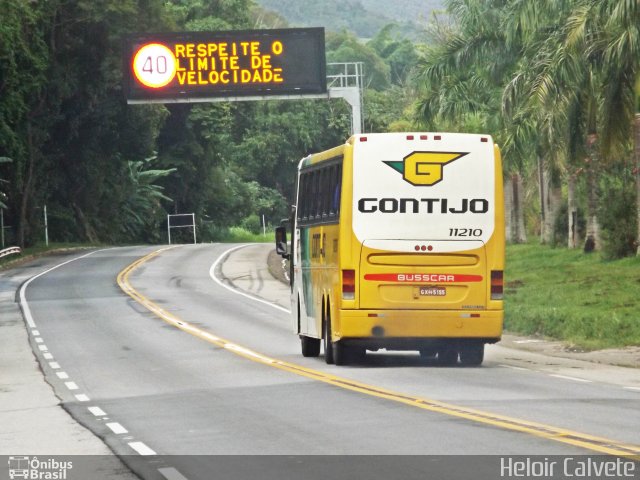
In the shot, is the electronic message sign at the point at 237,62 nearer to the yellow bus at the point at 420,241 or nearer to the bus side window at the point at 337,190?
the bus side window at the point at 337,190

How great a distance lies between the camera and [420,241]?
2238cm

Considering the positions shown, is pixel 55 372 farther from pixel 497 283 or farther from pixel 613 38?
pixel 613 38

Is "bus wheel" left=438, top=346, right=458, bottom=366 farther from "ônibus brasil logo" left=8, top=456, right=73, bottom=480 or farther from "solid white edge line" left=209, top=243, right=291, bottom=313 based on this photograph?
"solid white edge line" left=209, top=243, right=291, bottom=313

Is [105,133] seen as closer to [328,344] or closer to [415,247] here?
[328,344]

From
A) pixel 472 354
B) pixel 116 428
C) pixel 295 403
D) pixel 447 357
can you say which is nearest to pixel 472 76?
pixel 447 357

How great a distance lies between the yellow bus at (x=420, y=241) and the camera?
22344 millimetres

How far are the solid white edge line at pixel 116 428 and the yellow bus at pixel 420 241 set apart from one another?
23.2 ft

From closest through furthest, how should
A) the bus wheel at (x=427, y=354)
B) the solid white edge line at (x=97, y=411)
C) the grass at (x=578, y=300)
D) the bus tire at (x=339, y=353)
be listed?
the solid white edge line at (x=97, y=411) → the bus tire at (x=339, y=353) → the bus wheel at (x=427, y=354) → the grass at (x=578, y=300)

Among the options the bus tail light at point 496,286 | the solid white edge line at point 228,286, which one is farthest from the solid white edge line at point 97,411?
the solid white edge line at point 228,286

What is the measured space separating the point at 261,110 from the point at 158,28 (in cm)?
4299

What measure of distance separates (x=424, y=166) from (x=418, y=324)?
2.37 meters

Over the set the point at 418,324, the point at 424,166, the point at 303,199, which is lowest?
the point at 418,324

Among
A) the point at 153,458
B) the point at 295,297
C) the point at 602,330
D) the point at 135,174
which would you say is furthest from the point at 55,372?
the point at 135,174

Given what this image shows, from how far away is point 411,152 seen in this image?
22.4 m
